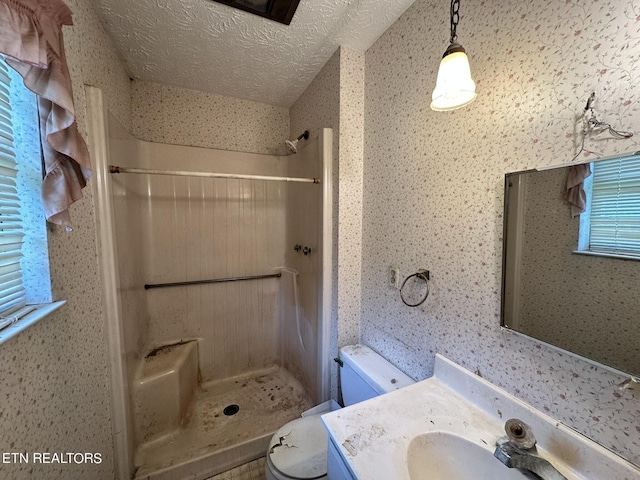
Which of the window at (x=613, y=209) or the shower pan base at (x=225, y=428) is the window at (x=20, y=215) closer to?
the shower pan base at (x=225, y=428)

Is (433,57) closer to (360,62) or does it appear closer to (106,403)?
(360,62)

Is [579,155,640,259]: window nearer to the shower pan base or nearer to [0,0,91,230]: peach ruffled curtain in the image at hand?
[0,0,91,230]: peach ruffled curtain

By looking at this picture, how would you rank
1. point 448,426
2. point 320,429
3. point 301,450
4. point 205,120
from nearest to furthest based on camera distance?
point 448,426, point 301,450, point 320,429, point 205,120

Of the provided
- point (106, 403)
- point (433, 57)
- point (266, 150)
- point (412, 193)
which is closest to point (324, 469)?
point (106, 403)

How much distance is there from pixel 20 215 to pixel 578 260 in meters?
1.56

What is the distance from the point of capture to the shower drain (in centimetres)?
183

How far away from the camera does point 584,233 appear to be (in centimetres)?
65

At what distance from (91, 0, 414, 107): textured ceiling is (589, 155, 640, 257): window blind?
1.10 meters

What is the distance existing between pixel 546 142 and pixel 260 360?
2.48 metres

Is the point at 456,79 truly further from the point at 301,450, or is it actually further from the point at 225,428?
the point at 225,428

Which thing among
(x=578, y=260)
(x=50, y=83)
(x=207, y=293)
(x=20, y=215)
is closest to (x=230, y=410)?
(x=207, y=293)

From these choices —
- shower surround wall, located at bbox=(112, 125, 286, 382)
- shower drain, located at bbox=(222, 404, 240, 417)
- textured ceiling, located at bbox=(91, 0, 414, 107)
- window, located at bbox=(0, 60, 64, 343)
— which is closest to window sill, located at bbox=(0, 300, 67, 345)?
window, located at bbox=(0, 60, 64, 343)

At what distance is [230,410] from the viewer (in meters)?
1.86

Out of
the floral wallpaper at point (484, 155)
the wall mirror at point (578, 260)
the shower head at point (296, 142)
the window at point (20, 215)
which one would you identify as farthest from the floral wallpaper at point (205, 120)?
the wall mirror at point (578, 260)
